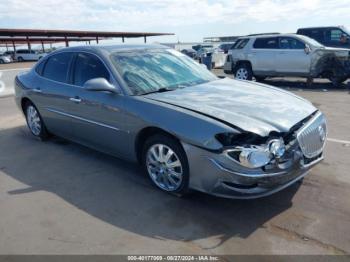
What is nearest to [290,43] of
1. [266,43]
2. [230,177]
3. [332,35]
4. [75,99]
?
[266,43]

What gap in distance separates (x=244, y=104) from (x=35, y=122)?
4098 millimetres

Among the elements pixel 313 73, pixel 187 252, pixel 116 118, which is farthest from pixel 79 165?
pixel 313 73

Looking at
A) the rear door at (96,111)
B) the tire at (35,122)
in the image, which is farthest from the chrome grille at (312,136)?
the tire at (35,122)

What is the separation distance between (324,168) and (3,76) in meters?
11.3

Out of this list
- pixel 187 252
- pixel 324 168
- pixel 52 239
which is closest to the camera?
pixel 187 252

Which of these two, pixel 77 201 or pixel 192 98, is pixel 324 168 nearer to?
pixel 192 98

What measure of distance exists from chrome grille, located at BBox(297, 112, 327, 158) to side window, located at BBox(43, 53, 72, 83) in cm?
347

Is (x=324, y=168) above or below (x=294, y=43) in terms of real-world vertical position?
below

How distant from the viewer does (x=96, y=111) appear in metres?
4.83

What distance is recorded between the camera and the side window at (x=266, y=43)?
45.7 ft

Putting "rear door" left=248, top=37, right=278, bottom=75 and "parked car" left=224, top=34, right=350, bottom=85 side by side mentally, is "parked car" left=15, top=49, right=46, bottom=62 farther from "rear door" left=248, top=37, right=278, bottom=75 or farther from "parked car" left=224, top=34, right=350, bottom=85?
"rear door" left=248, top=37, right=278, bottom=75

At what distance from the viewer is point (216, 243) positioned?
10.7 feet

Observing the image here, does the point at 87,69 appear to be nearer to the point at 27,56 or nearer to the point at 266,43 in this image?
the point at 266,43

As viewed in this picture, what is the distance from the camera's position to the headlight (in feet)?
11.3
